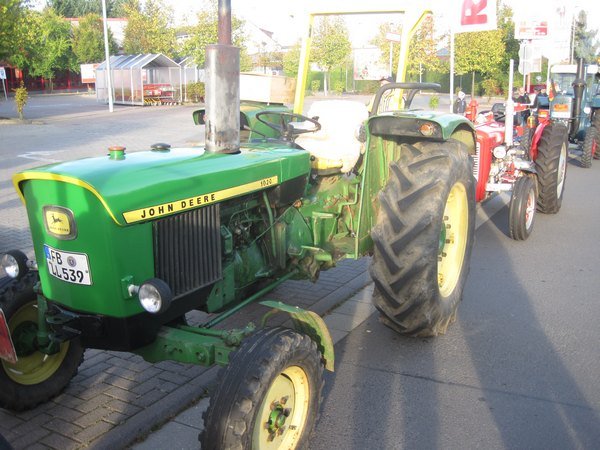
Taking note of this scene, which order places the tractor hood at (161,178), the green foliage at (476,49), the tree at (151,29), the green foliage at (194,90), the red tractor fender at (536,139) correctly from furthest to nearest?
the tree at (151,29) → the green foliage at (194,90) → the green foliage at (476,49) → the red tractor fender at (536,139) → the tractor hood at (161,178)

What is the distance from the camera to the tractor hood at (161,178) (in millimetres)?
2451

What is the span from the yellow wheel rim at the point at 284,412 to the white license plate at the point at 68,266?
92 cm

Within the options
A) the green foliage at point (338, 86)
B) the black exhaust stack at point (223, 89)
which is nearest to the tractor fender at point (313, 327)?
the black exhaust stack at point (223, 89)

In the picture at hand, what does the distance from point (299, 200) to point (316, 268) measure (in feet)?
1.47

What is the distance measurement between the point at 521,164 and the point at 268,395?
17.6 feet

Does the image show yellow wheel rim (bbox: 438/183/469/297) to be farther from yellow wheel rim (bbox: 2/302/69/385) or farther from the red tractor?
yellow wheel rim (bbox: 2/302/69/385)

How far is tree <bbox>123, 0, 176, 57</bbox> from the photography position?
39500 millimetres

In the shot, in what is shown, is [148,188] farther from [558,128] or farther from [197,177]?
[558,128]

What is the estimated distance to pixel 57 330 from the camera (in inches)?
110

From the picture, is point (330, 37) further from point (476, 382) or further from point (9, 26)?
point (9, 26)

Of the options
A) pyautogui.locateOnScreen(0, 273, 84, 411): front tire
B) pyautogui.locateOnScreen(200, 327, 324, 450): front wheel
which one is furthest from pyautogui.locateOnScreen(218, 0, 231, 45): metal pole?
pyautogui.locateOnScreen(0, 273, 84, 411): front tire

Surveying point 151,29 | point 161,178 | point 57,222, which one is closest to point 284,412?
point 161,178

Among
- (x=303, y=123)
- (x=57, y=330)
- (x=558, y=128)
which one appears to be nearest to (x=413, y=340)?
(x=303, y=123)

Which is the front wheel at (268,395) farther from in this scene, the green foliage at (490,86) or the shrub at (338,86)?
the green foliage at (490,86)
